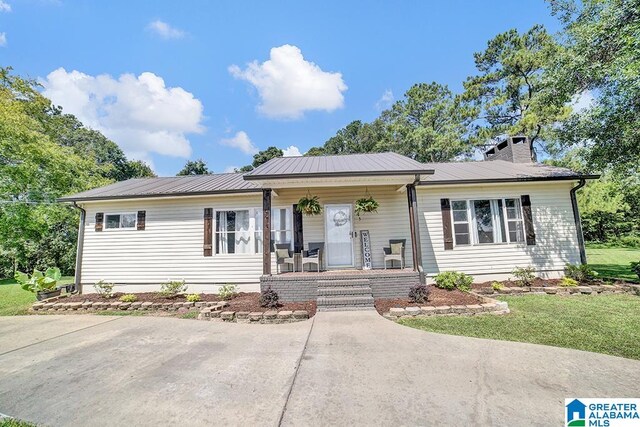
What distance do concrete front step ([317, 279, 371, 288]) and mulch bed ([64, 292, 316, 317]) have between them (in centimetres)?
50

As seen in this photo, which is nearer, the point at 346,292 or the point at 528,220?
the point at 346,292

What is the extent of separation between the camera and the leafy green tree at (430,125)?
21078mm

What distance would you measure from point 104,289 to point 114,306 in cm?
182

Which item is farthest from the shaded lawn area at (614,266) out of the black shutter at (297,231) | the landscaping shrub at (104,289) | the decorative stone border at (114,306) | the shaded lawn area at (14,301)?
the shaded lawn area at (14,301)

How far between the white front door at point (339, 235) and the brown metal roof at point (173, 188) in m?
2.45

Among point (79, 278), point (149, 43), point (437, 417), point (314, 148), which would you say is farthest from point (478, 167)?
point (314, 148)

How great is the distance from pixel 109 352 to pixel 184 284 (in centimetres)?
421

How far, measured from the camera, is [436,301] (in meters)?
5.98

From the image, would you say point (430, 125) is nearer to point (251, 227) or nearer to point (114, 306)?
point (251, 227)

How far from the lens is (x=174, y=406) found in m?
2.59

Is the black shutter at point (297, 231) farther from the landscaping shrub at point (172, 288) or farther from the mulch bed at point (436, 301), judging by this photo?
the landscaping shrub at point (172, 288)

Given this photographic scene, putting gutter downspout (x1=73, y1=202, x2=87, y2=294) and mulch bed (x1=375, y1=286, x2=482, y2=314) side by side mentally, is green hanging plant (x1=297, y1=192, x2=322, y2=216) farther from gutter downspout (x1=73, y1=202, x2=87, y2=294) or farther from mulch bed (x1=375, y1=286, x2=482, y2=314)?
gutter downspout (x1=73, y1=202, x2=87, y2=294)

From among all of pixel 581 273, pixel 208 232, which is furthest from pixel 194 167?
pixel 581 273

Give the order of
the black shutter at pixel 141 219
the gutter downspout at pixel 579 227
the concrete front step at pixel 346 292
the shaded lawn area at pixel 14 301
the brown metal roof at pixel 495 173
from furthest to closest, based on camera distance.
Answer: the black shutter at pixel 141 219 < the gutter downspout at pixel 579 227 < the brown metal roof at pixel 495 173 < the shaded lawn area at pixel 14 301 < the concrete front step at pixel 346 292
